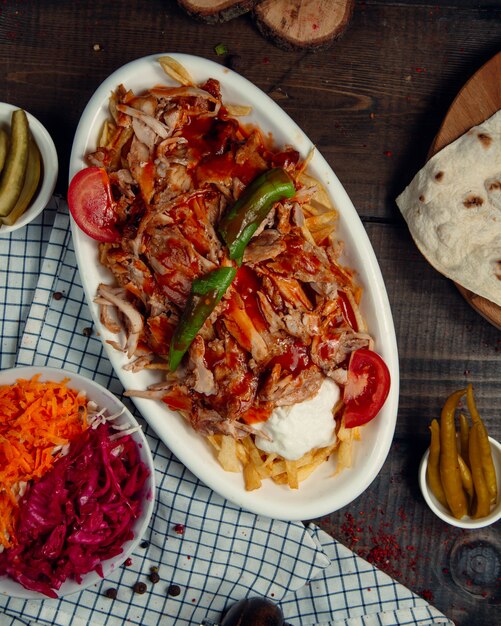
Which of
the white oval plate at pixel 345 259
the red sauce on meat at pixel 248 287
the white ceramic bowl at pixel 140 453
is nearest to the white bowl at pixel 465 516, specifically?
the white oval plate at pixel 345 259

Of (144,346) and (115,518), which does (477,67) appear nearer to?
(144,346)

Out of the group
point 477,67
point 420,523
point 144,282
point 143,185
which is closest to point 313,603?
point 420,523

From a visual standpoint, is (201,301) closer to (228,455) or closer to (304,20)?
(228,455)

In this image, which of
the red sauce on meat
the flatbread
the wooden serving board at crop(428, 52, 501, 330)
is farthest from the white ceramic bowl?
the wooden serving board at crop(428, 52, 501, 330)

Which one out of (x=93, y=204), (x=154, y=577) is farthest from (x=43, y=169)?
(x=154, y=577)

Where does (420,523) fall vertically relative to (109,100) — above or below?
below

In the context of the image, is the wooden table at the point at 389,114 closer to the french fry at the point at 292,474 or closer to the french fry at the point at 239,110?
the french fry at the point at 239,110

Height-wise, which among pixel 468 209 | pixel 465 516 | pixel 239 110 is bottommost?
pixel 465 516
